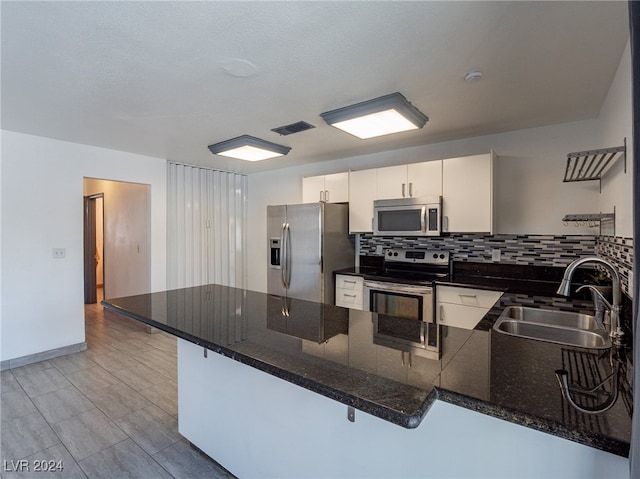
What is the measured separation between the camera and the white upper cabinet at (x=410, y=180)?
325cm

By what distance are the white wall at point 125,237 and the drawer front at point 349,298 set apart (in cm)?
254

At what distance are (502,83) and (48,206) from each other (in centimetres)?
430

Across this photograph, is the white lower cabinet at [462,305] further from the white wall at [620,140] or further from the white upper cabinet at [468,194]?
the white wall at [620,140]

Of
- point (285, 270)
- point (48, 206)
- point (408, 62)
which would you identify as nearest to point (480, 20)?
point (408, 62)

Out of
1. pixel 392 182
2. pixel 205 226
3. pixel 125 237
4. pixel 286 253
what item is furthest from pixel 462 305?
pixel 125 237

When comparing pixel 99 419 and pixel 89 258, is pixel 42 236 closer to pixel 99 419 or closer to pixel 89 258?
pixel 99 419

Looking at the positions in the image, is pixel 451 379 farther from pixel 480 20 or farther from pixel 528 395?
pixel 480 20

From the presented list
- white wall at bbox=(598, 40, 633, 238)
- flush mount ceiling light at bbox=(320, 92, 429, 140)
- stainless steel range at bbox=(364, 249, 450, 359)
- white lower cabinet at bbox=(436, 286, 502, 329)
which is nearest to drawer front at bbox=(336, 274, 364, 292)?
stainless steel range at bbox=(364, 249, 450, 359)

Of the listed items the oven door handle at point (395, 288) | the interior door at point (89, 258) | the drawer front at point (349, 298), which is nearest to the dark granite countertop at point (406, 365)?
the oven door handle at point (395, 288)

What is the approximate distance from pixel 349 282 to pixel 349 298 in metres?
0.18

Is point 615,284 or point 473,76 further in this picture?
point 473,76

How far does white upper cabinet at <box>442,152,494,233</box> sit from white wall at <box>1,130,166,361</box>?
148 inches

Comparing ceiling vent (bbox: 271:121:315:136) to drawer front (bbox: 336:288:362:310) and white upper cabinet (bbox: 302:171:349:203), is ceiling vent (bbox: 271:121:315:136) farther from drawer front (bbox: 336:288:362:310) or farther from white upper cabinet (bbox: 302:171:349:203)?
drawer front (bbox: 336:288:362:310)

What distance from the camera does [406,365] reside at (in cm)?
106
